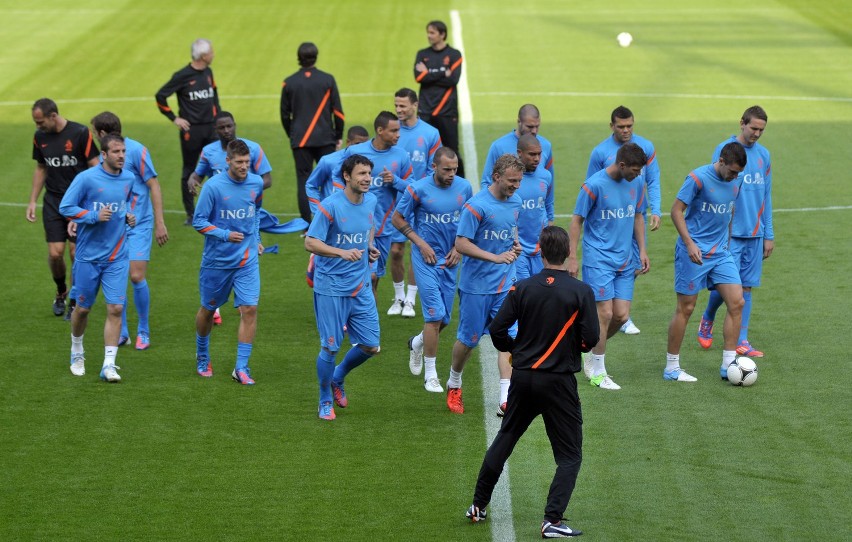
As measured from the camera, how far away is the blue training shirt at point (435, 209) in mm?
11258

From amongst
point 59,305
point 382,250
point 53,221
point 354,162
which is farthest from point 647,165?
point 59,305

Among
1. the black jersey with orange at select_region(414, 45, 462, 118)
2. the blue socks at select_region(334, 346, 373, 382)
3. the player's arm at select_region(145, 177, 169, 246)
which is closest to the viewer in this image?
the blue socks at select_region(334, 346, 373, 382)

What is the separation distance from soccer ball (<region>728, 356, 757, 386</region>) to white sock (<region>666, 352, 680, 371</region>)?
0.47 m

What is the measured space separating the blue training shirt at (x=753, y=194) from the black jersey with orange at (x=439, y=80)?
6589mm

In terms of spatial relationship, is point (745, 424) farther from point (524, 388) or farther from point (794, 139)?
point (794, 139)

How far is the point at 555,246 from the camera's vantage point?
27.2 feet

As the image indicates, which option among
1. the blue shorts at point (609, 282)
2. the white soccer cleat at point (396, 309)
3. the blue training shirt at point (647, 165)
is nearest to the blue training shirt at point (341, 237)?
the blue shorts at point (609, 282)

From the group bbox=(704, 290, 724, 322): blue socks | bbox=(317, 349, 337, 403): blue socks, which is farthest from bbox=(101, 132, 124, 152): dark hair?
bbox=(704, 290, 724, 322): blue socks

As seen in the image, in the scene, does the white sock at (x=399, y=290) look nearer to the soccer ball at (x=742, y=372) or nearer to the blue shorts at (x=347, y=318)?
the blue shorts at (x=347, y=318)

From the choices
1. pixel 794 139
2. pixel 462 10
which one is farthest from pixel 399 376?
pixel 462 10

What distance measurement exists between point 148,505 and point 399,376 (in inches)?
137

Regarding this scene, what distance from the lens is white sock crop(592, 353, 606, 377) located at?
11.4 meters

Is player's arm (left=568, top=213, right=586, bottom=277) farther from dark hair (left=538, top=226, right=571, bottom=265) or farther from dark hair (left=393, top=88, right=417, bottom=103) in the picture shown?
dark hair (left=393, top=88, right=417, bottom=103)

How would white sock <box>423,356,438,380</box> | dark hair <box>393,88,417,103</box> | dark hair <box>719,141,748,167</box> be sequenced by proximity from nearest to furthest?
dark hair <box>719,141,748,167</box>, white sock <box>423,356,438,380</box>, dark hair <box>393,88,417,103</box>
